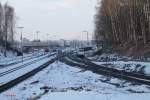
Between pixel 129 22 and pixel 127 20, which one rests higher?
pixel 127 20

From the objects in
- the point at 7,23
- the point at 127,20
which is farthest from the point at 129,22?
the point at 7,23

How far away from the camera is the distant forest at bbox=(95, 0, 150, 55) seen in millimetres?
59838

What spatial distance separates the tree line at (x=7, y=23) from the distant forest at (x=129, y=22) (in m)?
34.5

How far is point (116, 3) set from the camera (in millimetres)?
73875

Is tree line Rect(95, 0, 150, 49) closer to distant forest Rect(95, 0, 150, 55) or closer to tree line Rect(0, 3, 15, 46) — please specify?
distant forest Rect(95, 0, 150, 55)

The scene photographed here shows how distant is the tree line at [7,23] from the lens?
112419mm

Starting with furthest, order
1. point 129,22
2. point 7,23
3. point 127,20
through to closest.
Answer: point 7,23
point 127,20
point 129,22

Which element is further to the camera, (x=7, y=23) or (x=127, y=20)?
(x=7, y=23)

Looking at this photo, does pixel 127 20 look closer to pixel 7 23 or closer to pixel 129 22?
pixel 129 22

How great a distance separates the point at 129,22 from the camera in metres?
68.9

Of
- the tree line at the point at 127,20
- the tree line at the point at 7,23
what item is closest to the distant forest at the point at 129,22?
the tree line at the point at 127,20

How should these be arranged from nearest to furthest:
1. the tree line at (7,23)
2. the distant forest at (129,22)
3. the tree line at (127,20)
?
the distant forest at (129,22)
the tree line at (127,20)
the tree line at (7,23)

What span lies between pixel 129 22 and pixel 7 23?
58.4 m

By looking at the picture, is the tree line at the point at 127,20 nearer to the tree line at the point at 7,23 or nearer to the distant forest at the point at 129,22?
the distant forest at the point at 129,22
